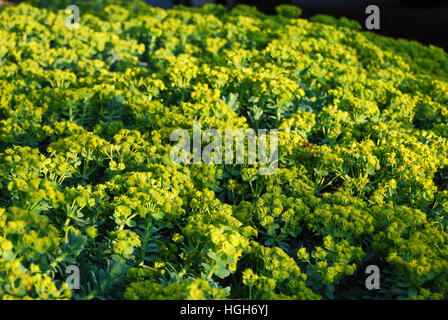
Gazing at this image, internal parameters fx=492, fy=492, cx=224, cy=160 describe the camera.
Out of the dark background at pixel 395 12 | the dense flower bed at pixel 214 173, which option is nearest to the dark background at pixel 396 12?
the dark background at pixel 395 12

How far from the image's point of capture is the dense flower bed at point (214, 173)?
3012 mm

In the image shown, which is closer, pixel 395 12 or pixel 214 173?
pixel 214 173

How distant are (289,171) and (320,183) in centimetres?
45

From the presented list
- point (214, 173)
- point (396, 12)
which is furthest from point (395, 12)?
point (214, 173)

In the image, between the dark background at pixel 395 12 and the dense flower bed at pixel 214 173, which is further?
the dark background at pixel 395 12

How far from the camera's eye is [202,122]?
4465 millimetres

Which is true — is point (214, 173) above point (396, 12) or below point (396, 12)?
below

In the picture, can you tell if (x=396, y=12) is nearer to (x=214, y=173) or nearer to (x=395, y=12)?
(x=395, y=12)

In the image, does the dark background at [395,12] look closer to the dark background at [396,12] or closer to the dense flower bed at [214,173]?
the dark background at [396,12]

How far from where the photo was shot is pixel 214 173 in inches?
151

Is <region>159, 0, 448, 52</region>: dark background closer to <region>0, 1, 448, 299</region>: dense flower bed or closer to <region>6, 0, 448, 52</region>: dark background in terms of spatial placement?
<region>6, 0, 448, 52</region>: dark background

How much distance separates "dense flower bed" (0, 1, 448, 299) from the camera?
119 inches
